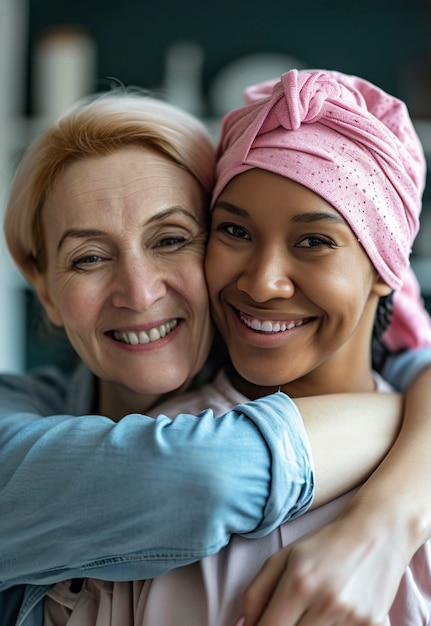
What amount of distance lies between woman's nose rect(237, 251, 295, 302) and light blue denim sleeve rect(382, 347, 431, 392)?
0.43 meters

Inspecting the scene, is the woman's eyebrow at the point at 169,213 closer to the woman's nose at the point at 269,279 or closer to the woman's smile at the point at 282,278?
the woman's smile at the point at 282,278

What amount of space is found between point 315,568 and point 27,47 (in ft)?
11.9

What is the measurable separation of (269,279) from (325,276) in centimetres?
9

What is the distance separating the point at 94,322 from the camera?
139cm

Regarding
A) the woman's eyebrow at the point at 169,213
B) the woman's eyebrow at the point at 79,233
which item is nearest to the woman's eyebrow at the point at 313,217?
the woman's eyebrow at the point at 169,213

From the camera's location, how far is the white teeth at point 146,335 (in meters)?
1.38

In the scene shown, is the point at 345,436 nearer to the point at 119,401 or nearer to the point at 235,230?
the point at 235,230

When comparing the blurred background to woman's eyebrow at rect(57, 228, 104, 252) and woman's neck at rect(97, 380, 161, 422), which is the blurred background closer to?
woman's neck at rect(97, 380, 161, 422)

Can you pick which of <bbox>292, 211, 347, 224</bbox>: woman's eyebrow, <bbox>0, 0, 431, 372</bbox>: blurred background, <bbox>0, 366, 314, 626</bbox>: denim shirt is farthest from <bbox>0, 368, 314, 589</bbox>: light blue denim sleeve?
<bbox>0, 0, 431, 372</bbox>: blurred background

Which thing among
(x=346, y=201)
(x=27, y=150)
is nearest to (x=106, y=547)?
(x=346, y=201)

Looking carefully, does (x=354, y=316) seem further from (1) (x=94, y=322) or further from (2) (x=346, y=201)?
(1) (x=94, y=322)

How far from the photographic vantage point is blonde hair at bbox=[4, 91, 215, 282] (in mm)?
1393

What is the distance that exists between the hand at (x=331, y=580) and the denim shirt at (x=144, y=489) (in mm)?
65

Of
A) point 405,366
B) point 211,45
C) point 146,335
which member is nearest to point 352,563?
point 146,335
